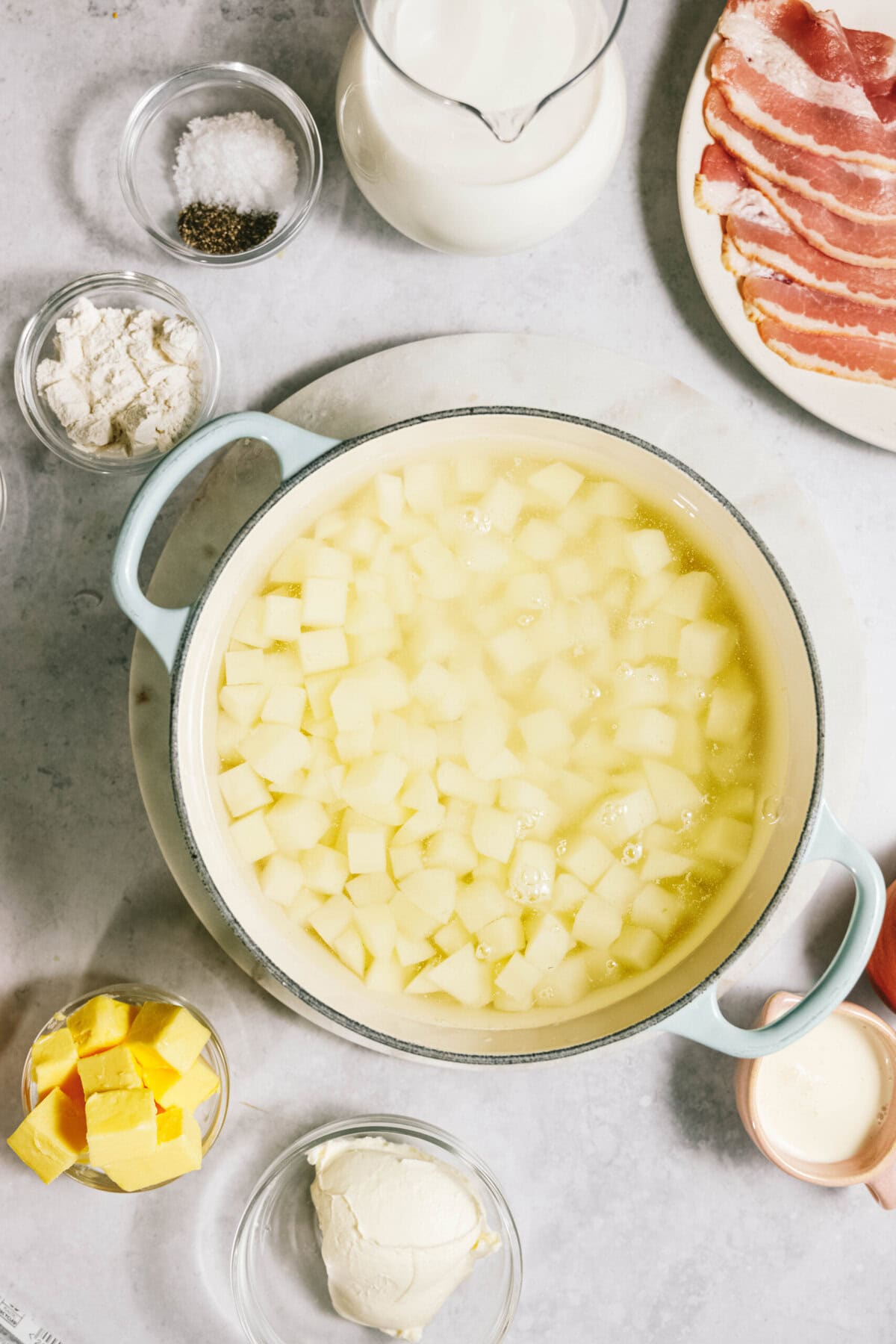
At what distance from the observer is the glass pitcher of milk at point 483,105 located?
1003mm

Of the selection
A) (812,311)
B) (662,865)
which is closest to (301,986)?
(662,865)

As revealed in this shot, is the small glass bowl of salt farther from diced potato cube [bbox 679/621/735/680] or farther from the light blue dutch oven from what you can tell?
diced potato cube [bbox 679/621/735/680]

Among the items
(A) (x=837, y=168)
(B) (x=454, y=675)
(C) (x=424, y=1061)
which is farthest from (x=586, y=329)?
(C) (x=424, y=1061)

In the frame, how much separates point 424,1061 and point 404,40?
113 cm

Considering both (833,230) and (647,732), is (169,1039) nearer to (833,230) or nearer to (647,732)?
(647,732)

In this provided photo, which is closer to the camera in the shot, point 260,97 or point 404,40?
point 404,40

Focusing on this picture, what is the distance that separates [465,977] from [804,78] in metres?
1.14

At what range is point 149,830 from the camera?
4.11 ft

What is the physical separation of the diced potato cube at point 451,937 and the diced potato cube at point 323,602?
36 centimetres

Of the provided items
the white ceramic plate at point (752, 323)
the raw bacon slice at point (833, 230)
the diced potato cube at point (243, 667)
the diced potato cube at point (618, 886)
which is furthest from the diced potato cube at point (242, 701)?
the raw bacon slice at point (833, 230)

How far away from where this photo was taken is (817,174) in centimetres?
124

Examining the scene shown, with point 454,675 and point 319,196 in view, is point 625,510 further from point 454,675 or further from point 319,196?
point 319,196

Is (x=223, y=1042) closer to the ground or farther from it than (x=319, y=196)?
closer to the ground

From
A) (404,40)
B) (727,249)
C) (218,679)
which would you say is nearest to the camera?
(404,40)
